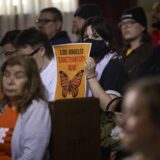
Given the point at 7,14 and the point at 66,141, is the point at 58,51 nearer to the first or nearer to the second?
the point at 66,141

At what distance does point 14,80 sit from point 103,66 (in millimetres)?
511

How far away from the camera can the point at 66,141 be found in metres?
2.58

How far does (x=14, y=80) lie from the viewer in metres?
2.66

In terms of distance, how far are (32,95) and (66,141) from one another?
28 centimetres

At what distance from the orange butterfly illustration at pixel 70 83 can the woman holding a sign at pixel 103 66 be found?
0.20 ft

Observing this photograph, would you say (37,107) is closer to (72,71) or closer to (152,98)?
(72,71)

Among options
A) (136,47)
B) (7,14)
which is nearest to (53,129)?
(136,47)

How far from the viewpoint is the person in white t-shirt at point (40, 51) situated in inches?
119

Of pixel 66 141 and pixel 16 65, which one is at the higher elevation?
pixel 16 65

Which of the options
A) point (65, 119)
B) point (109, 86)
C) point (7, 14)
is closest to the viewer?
point (65, 119)

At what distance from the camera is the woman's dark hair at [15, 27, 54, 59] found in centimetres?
312

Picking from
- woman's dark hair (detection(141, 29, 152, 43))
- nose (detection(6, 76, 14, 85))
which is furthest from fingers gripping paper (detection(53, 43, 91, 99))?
woman's dark hair (detection(141, 29, 152, 43))

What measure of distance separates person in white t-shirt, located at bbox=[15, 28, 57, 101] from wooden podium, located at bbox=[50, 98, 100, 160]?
44cm

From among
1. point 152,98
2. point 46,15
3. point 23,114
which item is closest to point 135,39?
point 46,15
